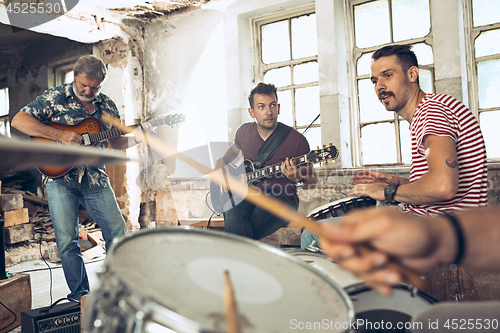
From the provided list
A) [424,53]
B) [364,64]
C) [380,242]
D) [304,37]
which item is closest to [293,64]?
[304,37]

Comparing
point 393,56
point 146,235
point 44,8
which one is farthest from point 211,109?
point 146,235

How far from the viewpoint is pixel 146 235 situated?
2.65 ft

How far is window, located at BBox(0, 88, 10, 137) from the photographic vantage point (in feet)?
21.4

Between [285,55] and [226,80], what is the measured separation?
862mm

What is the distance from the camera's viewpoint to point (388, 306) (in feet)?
2.94

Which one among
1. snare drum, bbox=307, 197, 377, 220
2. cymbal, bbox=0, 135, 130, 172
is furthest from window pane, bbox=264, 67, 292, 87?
cymbal, bbox=0, 135, 130, 172

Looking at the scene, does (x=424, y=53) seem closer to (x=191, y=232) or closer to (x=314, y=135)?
(x=314, y=135)

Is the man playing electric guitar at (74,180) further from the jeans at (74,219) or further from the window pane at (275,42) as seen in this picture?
the window pane at (275,42)

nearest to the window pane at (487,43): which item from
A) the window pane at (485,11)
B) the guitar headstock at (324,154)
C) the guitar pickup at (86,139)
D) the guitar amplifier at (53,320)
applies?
the window pane at (485,11)

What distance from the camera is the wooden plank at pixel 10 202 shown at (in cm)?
411

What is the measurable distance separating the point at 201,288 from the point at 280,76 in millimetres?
4040

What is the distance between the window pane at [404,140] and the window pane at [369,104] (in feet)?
0.65

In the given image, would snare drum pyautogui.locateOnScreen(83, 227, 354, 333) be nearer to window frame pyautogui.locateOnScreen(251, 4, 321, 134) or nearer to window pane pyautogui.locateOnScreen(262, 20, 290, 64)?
window frame pyautogui.locateOnScreen(251, 4, 321, 134)

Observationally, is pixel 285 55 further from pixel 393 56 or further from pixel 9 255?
pixel 9 255
